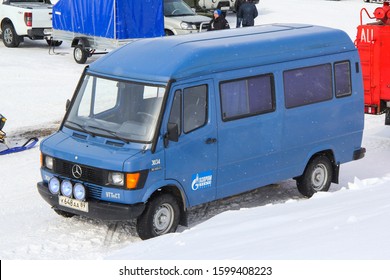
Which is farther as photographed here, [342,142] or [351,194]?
[342,142]

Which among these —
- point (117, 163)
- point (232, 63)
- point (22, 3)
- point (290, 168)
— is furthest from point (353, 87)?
point (22, 3)

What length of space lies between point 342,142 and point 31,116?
23.4 feet

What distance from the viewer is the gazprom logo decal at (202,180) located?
10383 mm

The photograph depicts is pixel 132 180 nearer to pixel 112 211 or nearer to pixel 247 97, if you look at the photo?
pixel 112 211

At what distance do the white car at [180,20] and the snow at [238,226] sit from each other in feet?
32.0

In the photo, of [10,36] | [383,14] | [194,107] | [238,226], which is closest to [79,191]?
[194,107]

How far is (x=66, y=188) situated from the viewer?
33.2 feet

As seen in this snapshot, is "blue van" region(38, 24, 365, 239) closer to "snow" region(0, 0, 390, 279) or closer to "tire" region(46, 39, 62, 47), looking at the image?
"snow" region(0, 0, 390, 279)

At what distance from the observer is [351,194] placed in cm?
1092

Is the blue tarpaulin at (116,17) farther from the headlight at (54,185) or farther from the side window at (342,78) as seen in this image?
the headlight at (54,185)

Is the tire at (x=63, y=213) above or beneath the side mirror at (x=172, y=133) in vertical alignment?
beneath

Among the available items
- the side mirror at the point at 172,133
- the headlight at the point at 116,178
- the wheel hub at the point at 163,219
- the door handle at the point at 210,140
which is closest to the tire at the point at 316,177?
the door handle at the point at 210,140
